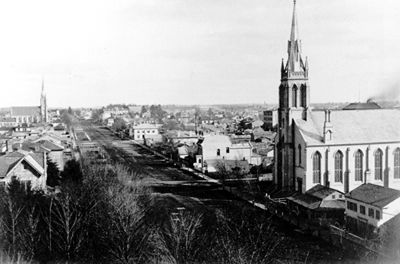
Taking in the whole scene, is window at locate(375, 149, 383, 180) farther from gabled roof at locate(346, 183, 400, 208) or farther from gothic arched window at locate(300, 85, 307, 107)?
gabled roof at locate(346, 183, 400, 208)

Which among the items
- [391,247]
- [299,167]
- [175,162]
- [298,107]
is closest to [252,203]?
[299,167]

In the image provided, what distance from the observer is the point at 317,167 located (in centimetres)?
5225

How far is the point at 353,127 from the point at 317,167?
6785 mm

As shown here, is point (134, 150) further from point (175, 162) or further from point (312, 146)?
point (312, 146)

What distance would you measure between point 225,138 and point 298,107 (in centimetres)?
2941

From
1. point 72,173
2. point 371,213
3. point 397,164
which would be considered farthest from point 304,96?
point 72,173

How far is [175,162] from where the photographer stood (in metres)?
88.8

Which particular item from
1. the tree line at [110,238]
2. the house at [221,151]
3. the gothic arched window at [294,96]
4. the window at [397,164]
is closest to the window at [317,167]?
the gothic arched window at [294,96]

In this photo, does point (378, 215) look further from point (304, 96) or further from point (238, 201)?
point (304, 96)

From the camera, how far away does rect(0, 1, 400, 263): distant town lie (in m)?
28.9

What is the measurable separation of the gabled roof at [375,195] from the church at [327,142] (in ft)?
32.9

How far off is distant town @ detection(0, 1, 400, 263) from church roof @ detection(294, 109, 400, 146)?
13 cm

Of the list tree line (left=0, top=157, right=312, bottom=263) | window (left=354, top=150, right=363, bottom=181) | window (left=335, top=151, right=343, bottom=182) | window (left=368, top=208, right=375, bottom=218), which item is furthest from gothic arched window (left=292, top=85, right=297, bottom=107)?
tree line (left=0, top=157, right=312, bottom=263)

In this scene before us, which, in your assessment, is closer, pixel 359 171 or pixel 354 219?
pixel 354 219
